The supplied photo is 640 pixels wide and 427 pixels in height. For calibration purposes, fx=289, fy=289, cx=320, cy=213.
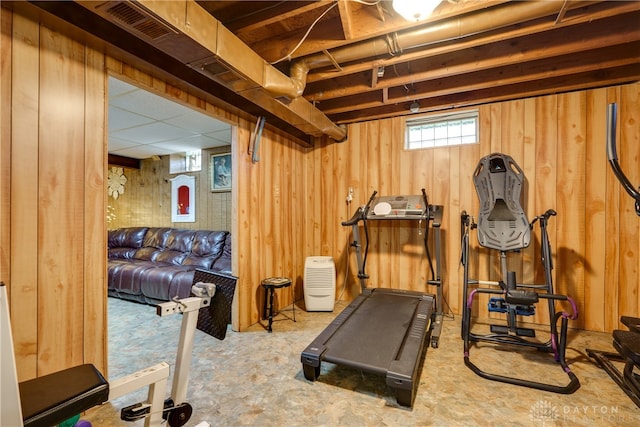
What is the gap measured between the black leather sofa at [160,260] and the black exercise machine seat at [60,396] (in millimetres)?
2178

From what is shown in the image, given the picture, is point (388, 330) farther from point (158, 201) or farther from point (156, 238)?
point (158, 201)

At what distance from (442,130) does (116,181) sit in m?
6.35

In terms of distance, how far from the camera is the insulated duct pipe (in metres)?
1.81

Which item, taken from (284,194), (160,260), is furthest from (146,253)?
(284,194)

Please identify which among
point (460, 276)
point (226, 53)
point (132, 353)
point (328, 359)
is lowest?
point (132, 353)

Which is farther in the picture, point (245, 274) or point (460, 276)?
point (460, 276)

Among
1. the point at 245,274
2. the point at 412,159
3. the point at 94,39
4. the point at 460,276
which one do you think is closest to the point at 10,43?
the point at 94,39

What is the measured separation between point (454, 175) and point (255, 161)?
2.37 metres

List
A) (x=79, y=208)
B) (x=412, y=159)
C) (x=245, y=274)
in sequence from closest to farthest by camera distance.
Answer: (x=79, y=208) → (x=245, y=274) → (x=412, y=159)

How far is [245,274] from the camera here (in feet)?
10.2

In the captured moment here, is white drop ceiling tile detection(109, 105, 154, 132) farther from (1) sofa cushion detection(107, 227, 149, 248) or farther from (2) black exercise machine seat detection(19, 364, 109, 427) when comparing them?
(2) black exercise machine seat detection(19, 364, 109, 427)

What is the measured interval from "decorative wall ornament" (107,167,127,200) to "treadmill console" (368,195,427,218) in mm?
5585

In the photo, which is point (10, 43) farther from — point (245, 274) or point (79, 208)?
point (245, 274)

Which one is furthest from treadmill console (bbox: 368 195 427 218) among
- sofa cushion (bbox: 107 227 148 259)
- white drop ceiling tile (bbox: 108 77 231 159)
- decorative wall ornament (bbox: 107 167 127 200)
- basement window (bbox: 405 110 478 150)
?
decorative wall ornament (bbox: 107 167 127 200)
